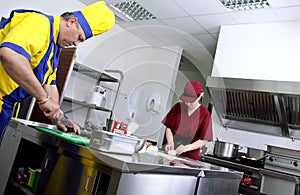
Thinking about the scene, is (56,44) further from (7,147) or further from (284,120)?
(284,120)

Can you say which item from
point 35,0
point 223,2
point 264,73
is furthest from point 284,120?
point 35,0

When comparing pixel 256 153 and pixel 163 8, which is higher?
pixel 163 8

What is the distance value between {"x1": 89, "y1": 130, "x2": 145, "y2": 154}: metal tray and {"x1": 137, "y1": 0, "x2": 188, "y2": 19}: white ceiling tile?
96.8 inches

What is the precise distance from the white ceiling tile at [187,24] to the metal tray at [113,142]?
8.85ft

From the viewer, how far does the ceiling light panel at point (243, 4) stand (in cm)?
280

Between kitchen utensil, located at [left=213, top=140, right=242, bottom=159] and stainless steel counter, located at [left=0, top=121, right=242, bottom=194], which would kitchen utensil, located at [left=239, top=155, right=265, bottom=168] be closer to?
kitchen utensil, located at [left=213, top=140, right=242, bottom=159]

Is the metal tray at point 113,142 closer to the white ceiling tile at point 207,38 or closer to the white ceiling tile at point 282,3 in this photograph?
the white ceiling tile at point 282,3

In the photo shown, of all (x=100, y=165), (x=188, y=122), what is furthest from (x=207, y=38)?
(x=100, y=165)

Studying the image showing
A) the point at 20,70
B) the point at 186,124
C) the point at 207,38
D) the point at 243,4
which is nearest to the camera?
the point at 20,70

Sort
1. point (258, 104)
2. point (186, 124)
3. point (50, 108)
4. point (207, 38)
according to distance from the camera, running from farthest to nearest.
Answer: point (207, 38), point (258, 104), point (186, 124), point (50, 108)

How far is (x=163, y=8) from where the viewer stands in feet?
10.9

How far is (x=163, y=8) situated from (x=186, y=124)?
7.20 feet

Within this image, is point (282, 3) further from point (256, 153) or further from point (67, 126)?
point (67, 126)

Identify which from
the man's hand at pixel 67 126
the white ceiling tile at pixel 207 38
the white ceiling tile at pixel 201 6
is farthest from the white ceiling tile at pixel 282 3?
the man's hand at pixel 67 126
